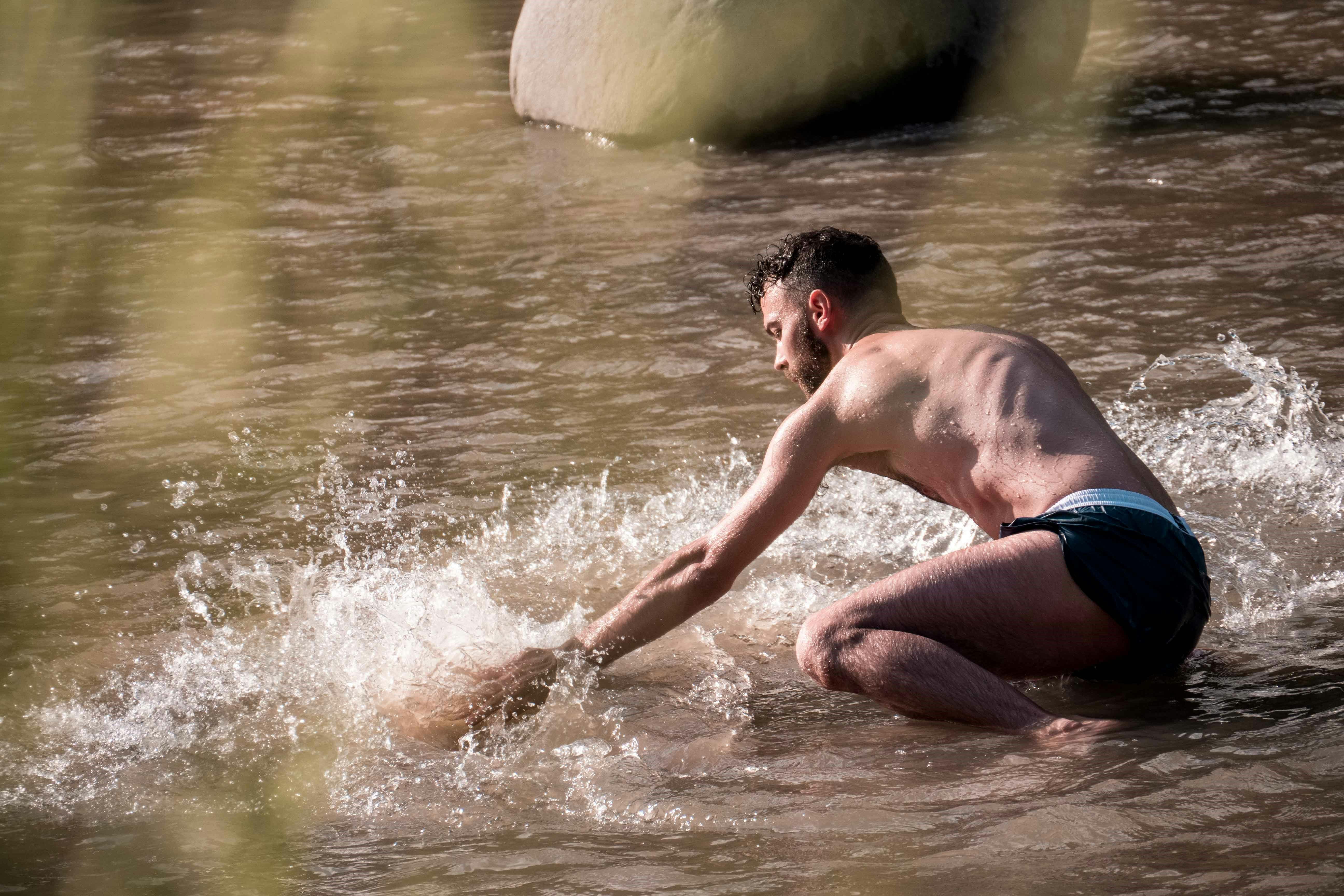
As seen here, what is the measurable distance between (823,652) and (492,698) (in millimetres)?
957

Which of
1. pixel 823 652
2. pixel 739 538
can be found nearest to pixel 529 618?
pixel 739 538

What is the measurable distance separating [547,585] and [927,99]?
6436 millimetres

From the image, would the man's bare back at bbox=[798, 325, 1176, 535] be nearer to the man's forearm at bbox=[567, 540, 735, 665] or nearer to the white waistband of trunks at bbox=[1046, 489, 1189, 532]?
the white waistband of trunks at bbox=[1046, 489, 1189, 532]

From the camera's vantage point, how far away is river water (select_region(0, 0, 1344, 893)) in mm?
3236

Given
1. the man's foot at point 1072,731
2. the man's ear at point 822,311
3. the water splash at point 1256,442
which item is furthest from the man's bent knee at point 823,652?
the water splash at point 1256,442

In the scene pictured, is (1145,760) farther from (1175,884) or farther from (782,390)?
(782,390)

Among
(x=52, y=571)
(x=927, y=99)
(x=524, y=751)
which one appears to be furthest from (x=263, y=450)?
(x=927, y=99)

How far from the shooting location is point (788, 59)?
989cm

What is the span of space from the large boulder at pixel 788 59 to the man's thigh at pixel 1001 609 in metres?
6.89

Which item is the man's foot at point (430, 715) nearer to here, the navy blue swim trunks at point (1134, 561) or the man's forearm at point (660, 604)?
the man's forearm at point (660, 604)

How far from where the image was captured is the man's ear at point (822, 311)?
411cm

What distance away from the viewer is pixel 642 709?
4.09m

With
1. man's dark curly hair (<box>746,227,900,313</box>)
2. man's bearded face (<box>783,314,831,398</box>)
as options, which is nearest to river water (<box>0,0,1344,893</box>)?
man's bearded face (<box>783,314,831,398</box>)

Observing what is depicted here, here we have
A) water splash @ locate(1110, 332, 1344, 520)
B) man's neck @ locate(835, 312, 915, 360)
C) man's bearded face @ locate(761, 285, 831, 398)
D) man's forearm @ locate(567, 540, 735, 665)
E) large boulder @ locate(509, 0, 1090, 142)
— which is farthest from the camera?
large boulder @ locate(509, 0, 1090, 142)
